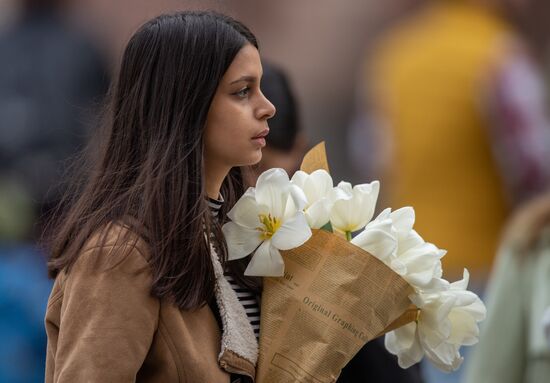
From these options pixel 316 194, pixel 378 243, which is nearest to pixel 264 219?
pixel 316 194

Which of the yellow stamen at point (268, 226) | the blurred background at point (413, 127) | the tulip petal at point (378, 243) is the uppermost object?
the tulip petal at point (378, 243)

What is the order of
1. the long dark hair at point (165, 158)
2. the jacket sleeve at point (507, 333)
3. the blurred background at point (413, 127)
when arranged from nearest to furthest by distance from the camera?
the long dark hair at point (165, 158), the jacket sleeve at point (507, 333), the blurred background at point (413, 127)

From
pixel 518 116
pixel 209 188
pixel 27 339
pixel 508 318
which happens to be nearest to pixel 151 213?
pixel 209 188

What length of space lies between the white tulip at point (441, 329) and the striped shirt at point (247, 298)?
32 cm

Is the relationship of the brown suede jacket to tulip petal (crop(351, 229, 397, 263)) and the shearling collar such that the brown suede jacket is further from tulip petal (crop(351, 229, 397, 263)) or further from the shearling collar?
tulip petal (crop(351, 229, 397, 263))

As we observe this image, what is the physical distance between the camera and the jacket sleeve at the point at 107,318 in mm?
2889

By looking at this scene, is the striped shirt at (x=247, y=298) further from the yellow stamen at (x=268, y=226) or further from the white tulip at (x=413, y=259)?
the white tulip at (x=413, y=259)

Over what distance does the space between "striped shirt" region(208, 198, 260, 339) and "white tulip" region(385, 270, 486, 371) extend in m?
0.32

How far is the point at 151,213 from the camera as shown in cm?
301

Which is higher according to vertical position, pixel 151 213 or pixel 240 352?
pixel 151 213

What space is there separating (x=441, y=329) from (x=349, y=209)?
318mm

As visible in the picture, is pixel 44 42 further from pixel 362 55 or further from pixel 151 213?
pixel 151 213

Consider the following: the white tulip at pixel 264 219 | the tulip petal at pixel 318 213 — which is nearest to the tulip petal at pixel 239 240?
the white tulip at pixel 264 219

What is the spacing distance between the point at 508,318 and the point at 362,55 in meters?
4.35
